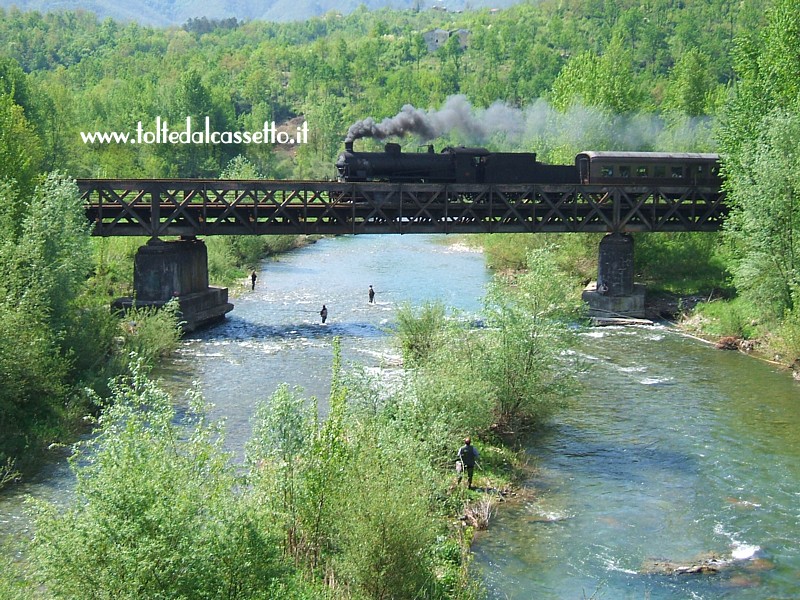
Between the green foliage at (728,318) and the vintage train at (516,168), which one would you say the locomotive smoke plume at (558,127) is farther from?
the green foliage at (728,318)

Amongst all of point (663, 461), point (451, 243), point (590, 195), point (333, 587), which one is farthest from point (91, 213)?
point (451, 243)

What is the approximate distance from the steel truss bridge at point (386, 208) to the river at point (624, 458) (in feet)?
14.9

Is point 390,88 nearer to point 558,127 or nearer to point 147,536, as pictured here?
point 558,127

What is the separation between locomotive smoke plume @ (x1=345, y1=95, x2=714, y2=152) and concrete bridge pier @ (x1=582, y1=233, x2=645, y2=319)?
1333cm

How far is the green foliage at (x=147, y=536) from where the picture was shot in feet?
39.8

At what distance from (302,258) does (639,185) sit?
31186 millimetres

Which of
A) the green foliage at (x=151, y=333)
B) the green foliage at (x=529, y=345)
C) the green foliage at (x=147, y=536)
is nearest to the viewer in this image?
the green foliage at (x=147, y=536)

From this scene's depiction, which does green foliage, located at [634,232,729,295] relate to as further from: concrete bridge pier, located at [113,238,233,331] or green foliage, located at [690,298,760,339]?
concrete bridge pier, located at [113,238,233,331]

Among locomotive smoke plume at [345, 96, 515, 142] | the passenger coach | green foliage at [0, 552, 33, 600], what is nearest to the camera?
green foliage at [0, 552, 33, 600]

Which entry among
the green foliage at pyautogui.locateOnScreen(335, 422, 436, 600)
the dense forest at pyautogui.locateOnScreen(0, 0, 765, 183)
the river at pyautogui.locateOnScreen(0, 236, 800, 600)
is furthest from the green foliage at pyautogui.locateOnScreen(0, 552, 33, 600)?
the dense forest at pyautogui.locateOnScreen(0, 0, 765, 183)

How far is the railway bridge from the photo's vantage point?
41.6 meters

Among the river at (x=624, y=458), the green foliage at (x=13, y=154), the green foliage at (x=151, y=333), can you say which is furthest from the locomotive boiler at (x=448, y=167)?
the green foliage at (x=13, y=154)

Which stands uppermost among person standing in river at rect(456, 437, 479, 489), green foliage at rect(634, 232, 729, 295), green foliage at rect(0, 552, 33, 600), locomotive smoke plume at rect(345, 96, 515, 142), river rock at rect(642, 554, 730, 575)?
locomotive smoke plume at rect(345, 96, 515, 142)

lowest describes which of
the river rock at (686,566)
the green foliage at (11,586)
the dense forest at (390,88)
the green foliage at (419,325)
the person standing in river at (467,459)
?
the river rock at (686,566)
